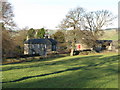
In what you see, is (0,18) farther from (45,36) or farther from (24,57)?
(45,36)

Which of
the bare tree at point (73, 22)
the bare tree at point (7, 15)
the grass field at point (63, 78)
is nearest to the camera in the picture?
the grass field at point (63, 78)

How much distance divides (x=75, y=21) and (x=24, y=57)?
719 inches

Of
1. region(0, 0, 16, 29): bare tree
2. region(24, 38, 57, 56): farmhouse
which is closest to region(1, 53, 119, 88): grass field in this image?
region(0, 0, 16, 29): bare tree

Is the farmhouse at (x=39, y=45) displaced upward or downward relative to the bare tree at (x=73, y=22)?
downward

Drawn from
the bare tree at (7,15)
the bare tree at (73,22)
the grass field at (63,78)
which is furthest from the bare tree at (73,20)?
the grass field at (63,78)

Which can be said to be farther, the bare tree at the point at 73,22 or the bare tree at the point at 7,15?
the bare tree at the point at 73,22

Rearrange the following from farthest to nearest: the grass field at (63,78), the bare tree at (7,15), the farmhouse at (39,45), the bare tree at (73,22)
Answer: the farmhouse at (39,45) < the bare tree at (73,22) < the bare tree at (7,15) < the grass field at (63,78)

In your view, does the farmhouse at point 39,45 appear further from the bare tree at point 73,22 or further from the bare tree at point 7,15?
the bare tree at point 7,15

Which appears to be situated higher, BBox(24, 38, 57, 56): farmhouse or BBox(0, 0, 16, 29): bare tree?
BBox(0, 0, 16, 29): bare tree

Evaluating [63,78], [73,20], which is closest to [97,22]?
[73,20]

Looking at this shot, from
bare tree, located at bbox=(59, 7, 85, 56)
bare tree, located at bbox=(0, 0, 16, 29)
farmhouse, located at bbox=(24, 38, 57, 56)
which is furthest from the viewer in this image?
farmhouse, located at bbox=(24, 38, 57, 56)

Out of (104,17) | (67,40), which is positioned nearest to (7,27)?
(67,40)

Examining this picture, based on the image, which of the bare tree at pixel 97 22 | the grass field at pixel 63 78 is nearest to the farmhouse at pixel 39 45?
the bare tree at pixel 97 22

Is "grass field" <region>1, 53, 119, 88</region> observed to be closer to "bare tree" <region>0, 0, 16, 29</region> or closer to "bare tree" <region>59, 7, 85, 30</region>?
"bare tree" <region>0, 0, 16, 29</region>
